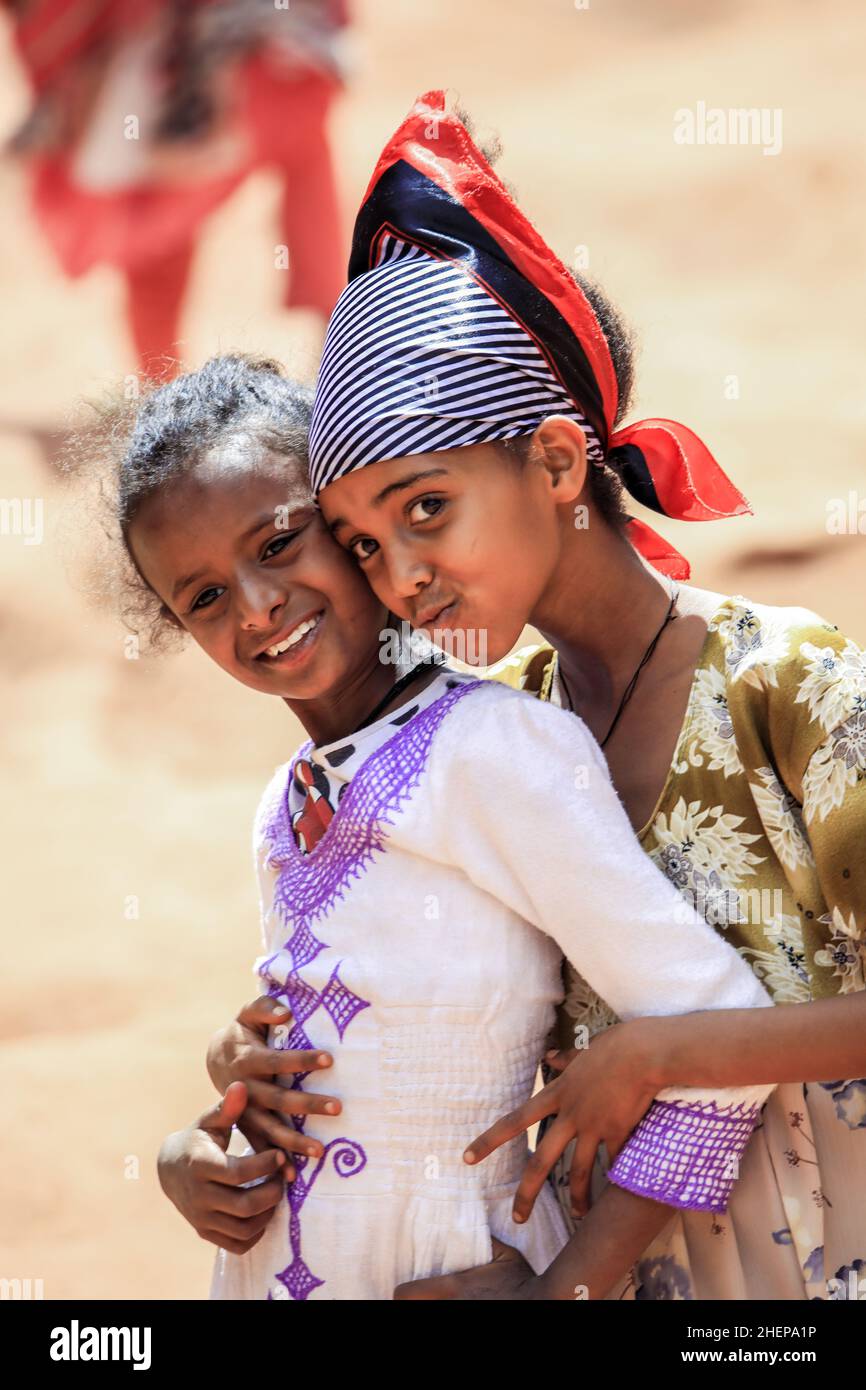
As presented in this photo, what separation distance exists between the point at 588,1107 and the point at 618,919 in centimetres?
22

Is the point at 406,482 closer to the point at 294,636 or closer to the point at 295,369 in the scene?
the point at 294,636

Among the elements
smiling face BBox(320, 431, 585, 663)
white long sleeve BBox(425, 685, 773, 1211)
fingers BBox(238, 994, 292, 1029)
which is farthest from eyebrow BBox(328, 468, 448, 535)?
fingers BBox(238, 994, 292, 1029)

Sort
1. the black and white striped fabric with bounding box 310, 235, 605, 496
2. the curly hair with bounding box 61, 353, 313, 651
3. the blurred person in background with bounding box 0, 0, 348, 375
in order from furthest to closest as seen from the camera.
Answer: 1. the blurred person in background with bounding box 0, 0, 348, 375
2. the curly hair with bounding box 61, 353, 313, 651
3. the black and white striped fabric with bounding box 310, 235, 605, 496

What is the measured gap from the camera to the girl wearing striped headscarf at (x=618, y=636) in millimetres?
1801

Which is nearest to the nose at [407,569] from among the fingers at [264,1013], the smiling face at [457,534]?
the smiling face at [457,534]

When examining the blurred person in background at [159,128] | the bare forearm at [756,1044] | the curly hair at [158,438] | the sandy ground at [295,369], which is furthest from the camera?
the blurred person in background at [159,128]

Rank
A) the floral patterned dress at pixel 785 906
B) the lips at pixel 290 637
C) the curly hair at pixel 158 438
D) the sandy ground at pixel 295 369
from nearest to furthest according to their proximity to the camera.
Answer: the floral patterned dress at pixel 785 906, the lips at pixel 290 637, the curly hair at pixel 158 438, the sandy ground at pixel 295 369

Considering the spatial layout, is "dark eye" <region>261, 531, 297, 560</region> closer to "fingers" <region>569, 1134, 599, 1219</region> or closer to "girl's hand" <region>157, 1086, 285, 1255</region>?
"girl's hand" <region>157, 1086, 285, 1255</region>

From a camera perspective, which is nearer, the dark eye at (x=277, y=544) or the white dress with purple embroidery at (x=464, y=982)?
the white dress with purple embroidery at (x=464, y=982)

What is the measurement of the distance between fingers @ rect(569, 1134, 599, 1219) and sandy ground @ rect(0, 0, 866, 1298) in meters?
1.38

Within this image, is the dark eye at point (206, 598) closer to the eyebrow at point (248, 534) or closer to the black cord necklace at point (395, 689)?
the eyebrow at point (248, 534)

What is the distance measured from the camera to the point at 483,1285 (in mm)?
1771

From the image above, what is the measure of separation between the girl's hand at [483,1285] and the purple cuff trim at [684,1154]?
16 centimetres

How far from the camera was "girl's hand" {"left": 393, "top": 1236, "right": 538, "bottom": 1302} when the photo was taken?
5.79 feet
